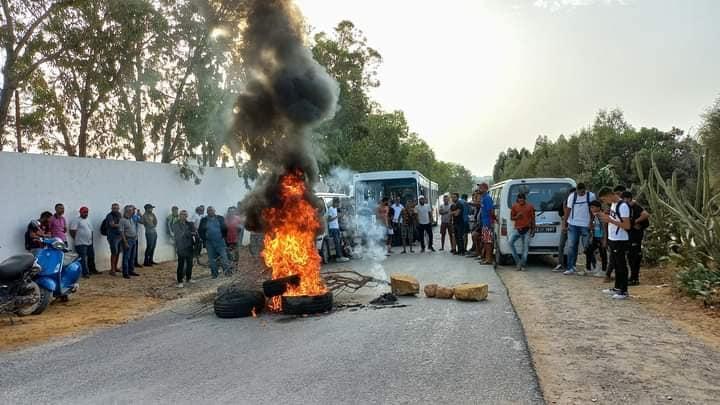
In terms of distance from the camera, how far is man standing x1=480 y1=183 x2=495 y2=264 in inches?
506

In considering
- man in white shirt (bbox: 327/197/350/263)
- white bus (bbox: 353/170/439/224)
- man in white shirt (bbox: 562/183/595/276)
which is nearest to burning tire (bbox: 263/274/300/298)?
man in white shirt (bbox: 562/183/595/276)

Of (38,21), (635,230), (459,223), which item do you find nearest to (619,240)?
(635,230)

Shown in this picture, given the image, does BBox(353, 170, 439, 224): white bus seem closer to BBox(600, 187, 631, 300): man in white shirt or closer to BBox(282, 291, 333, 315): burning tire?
BBox(600, 187, 631, 300): man in white shirt

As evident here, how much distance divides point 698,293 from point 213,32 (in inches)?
531

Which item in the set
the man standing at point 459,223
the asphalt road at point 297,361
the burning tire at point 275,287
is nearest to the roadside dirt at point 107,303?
the burning tire at point 275,287

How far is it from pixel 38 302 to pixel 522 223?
888 centimetres

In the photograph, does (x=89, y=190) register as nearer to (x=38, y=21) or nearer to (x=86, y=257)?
(x=86, y=257)

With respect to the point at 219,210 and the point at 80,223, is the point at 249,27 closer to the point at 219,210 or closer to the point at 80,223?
the point at 80,223

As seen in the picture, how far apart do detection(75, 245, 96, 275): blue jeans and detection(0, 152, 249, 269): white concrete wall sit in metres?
0.53

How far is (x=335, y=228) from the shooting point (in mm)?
14719

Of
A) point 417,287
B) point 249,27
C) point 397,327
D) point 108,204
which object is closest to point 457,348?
point 397,327

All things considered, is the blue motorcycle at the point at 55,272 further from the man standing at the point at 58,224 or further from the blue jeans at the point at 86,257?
the blue jeans at the point at 86,257

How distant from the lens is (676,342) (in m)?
5.73

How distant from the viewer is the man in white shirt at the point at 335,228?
14.6 metres
